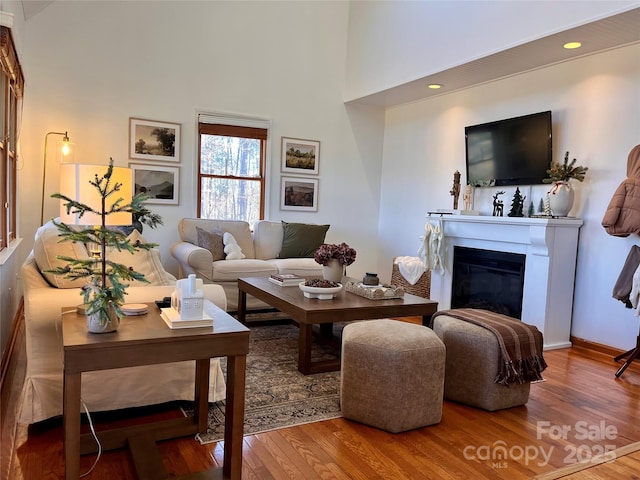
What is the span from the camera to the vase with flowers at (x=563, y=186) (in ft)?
12.9

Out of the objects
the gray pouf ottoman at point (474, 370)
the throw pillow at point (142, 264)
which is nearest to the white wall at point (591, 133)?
the gray pouf ottoman at point (474, 370)

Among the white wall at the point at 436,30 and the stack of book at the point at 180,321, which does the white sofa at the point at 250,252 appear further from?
the stack of book at the point at 180,321

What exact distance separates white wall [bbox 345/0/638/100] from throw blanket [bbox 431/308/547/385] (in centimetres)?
227

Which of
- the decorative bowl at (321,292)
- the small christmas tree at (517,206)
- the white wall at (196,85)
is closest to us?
the decorative bowl at (321,292)

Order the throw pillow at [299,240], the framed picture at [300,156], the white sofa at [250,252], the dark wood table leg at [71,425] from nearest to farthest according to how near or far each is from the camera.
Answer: the dark wood table leg at [71,425], the white sofa at [250,252], the throw pillow at [299,240], the framed picture at [300,156]

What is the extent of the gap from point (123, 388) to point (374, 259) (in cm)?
475

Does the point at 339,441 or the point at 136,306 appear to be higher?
the point at 136,306

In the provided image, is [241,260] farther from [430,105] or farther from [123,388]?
[430,105]

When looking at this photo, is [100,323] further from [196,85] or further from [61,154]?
[196,85]

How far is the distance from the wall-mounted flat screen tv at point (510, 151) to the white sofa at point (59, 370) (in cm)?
319

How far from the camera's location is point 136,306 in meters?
2.03

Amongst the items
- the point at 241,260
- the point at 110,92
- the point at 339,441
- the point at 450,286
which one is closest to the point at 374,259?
the point at 450,286

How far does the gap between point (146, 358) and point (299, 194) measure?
15.6 feet

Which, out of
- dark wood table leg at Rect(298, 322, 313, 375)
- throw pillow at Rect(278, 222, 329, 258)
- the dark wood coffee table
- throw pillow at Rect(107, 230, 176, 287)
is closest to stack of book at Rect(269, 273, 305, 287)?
the dark wood coffee table
